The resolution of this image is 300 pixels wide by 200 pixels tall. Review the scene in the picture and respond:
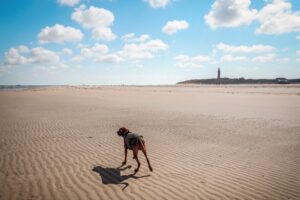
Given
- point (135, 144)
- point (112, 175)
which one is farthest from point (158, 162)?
point (112, 175)

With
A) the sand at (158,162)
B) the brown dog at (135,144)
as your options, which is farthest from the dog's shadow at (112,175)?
the brown dog at (135,144)

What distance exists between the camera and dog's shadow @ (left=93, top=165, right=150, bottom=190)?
6117 mm

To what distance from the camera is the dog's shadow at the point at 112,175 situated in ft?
20.1

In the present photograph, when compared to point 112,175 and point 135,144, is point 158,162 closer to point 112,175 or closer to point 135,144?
point 135,144

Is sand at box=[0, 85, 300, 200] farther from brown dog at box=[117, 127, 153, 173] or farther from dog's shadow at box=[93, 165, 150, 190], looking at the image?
brown dog at box=[117, 127, 153, 173]

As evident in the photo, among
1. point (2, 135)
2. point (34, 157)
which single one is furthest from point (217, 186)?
point (2, 135)

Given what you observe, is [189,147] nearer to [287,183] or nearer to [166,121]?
[287,183]

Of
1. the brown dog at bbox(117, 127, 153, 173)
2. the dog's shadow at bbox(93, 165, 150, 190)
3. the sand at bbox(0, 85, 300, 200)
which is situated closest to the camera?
the sand at bbox(0, 85, 300, 200)

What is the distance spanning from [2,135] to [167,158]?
8.20m

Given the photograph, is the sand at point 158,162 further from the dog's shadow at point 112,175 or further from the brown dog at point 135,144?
the brown dog at point 135,144

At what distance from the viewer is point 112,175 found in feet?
21.5

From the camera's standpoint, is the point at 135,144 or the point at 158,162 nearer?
the point at 135,144

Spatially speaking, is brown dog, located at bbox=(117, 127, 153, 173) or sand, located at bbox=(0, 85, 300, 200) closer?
sand, located at bbox=(0, 85, 300, 200)

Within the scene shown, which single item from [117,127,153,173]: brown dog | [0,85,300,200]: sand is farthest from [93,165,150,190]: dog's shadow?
[117,127,153,173]: brown dog
